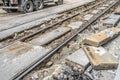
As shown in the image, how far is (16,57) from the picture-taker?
4824 mm

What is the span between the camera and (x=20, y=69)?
4.18 meters

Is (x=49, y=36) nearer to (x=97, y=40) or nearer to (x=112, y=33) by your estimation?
(x=97, y=40)

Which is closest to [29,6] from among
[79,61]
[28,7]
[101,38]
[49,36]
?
[28,7]

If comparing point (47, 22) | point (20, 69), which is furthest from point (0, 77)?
point (47, 22)

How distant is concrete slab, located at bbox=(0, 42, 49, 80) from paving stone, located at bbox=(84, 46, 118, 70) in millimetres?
1259

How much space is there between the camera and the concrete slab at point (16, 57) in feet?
13.4

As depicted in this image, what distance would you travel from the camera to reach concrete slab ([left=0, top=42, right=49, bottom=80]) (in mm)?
4096

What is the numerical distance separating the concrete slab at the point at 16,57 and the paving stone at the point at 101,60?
126 cm

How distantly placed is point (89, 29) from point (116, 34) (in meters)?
1.38

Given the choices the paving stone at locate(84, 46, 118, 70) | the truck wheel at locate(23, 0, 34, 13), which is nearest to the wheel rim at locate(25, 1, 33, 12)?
the truck wheel at locate(23, 0, 34, 13)

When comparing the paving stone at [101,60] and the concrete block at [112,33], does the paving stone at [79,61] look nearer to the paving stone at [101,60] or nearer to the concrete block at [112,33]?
the paving stone at [101,60]

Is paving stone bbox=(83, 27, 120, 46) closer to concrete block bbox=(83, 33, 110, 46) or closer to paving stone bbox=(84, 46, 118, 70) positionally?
concrete block bbox=(83, 33, 110, 46)

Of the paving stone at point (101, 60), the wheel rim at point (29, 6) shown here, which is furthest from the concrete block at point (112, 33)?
the wheel rim at point (29, 6)

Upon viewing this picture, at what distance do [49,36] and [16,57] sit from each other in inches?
79.1
